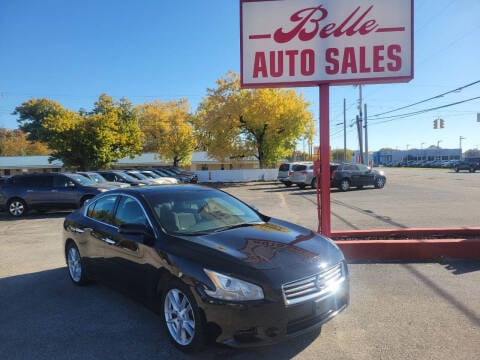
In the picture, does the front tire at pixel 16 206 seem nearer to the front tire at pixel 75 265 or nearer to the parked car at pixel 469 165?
the front tire at pixel 75 265

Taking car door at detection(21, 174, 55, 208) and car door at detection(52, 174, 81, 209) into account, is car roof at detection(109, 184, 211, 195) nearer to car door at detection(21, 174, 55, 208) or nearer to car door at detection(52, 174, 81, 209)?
car door at detection(52, 174, 81, 209)

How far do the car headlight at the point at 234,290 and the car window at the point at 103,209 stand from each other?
85.7 inches

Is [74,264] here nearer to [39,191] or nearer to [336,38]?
[336,38]

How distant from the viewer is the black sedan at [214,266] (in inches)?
122

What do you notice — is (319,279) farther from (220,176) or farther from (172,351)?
(220,176)

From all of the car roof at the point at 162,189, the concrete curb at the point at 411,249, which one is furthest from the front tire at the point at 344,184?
the car roof at the point at 162,189

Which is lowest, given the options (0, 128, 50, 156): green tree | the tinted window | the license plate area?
the license plate area

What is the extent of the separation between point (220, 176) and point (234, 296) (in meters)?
34.7

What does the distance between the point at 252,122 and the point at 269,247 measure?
96.0 ft

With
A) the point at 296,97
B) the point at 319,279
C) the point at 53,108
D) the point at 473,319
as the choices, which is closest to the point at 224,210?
the point at 319,279

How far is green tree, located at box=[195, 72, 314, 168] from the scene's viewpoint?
104 ft

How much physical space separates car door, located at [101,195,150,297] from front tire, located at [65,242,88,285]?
0.93m

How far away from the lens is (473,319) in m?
4.04

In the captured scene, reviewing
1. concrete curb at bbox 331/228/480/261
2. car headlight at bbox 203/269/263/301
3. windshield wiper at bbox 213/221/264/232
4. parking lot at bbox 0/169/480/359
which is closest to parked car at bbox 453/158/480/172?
concrete curb at bbox 331/228/480/261
